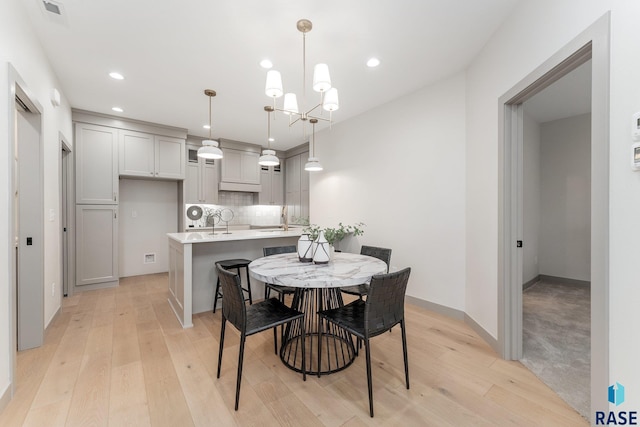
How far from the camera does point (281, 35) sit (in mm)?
2160

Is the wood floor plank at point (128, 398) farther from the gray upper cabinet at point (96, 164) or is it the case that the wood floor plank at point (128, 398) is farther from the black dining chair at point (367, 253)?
the gray upper cabinet at point (96, 164)

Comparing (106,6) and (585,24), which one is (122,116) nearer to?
(106,6)

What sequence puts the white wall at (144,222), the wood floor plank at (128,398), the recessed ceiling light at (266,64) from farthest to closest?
the white wall at (144,222) < the recessed ceiling light at (266,64) < the wood floor plank at (128,398)

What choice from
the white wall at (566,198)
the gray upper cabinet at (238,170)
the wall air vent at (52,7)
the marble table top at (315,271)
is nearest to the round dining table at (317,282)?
the marble table top at (315,271)

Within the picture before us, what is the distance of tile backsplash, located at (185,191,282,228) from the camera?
5668mm

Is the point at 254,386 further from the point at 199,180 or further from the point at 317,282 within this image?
the point at 199,180

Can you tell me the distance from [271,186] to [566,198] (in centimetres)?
537

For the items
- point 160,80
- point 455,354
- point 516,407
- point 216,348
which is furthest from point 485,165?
point 160,80

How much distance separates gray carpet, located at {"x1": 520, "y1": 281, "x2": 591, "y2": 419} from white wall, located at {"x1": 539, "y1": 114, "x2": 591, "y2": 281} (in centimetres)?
58

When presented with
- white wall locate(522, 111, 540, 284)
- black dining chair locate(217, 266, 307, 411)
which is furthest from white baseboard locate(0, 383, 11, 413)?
white wall locate(522, 111, 540, 284)

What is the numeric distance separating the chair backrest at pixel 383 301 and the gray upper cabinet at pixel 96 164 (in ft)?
13.8

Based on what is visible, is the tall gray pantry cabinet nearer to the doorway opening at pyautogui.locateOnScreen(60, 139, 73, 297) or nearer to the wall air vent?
the doorway opening at pyautogui.locateOnScreen(60, 139, 73, 297)

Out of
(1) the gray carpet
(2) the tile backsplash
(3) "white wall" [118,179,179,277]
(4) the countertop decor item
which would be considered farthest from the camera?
(2) the tile backsplash

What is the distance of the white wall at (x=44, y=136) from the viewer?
1.58m
